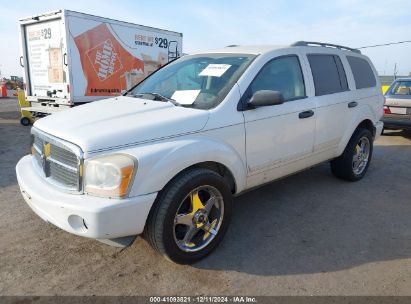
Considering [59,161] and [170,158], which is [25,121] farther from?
[170,158]

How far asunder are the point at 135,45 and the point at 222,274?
28.1 ft

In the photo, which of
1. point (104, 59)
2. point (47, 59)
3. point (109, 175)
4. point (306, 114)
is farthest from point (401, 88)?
point (47, 59)

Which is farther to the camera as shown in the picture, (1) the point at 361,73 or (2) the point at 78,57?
(2) the point at 78,57

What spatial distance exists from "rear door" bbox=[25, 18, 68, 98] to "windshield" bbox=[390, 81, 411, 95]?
8.14 meters

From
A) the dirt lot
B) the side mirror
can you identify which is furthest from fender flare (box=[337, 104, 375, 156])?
the side mirror

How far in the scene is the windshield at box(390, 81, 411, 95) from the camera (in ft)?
26.5

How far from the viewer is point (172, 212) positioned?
2641mm

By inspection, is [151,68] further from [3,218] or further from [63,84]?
[3,218]

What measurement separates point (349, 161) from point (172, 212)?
10.3 feet

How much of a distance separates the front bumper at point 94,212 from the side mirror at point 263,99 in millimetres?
1267

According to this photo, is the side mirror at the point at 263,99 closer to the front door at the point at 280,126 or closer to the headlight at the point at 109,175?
the front door at the point at 280,126

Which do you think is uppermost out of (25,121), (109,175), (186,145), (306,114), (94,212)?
(306,114)

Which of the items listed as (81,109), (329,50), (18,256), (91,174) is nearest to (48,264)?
(18,256)

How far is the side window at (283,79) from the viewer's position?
3379mm
